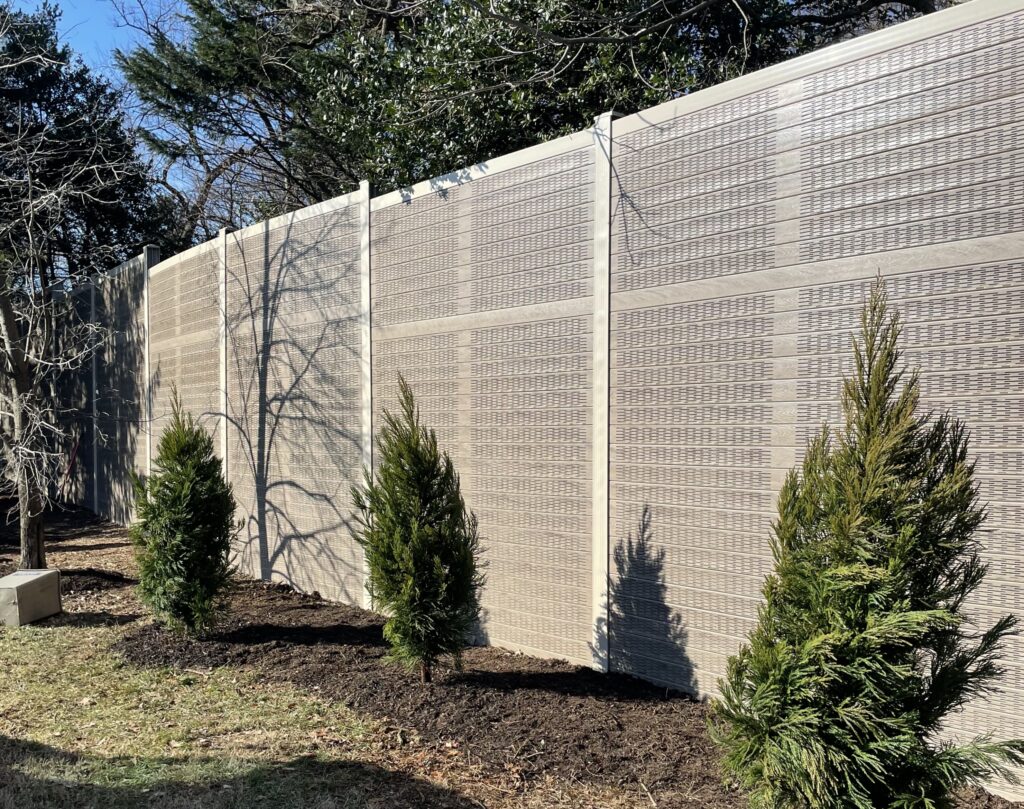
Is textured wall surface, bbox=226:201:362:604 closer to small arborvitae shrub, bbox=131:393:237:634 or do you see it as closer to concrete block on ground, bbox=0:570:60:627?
small arborvitae shrub, bbox=131:393:237:634

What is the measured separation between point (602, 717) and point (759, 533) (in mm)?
1428

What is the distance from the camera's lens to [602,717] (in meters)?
4.83

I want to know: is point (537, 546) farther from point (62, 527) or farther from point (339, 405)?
point (62, 527)

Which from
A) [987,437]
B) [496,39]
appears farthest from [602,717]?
[496,39]

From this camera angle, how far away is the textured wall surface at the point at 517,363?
5.78 meters

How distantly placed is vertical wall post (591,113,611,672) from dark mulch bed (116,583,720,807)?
455 mm

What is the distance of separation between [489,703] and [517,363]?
2438mm

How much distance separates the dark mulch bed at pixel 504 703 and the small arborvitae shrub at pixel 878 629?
36.3 inches

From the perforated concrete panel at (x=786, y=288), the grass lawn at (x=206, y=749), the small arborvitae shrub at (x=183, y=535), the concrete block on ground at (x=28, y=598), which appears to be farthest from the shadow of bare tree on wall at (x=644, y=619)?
the concrete block on ground at (x=28, y=598)

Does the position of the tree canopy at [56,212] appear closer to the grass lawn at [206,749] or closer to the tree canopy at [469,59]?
the tree canopy at [469,59]

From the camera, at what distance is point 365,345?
7699 mm

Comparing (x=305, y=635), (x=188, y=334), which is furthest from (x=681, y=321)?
(x=188, y=334)

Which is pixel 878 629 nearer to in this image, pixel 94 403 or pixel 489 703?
pixel 489 703

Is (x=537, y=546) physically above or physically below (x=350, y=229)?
below
